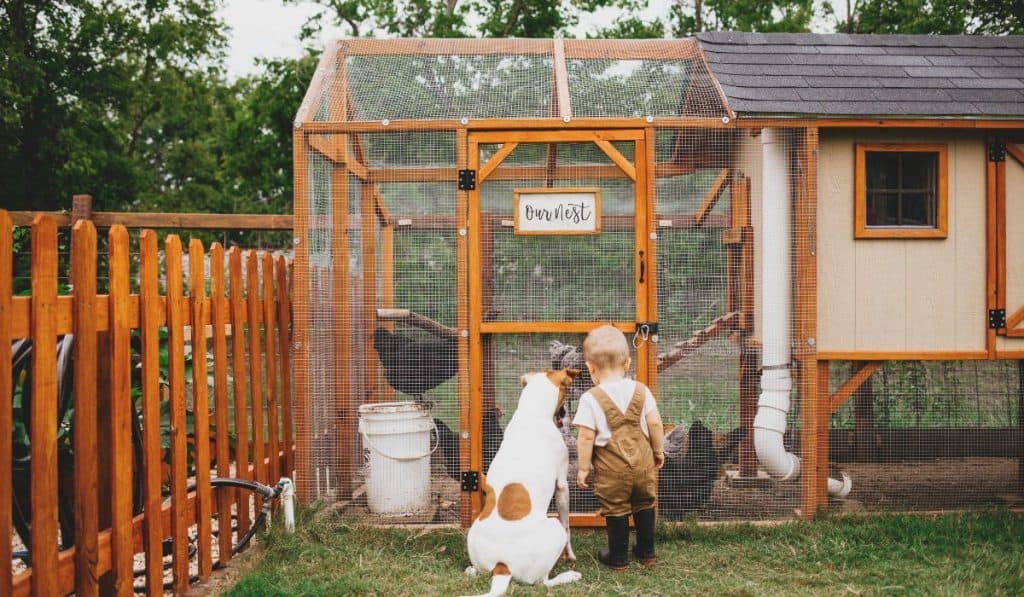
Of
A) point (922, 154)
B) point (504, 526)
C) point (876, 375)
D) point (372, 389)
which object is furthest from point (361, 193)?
point (876, 375)

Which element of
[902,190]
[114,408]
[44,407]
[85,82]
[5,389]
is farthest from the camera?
[85,82]

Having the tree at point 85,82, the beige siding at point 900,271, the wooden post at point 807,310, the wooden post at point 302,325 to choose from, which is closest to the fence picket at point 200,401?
the wooden post at point 302,325

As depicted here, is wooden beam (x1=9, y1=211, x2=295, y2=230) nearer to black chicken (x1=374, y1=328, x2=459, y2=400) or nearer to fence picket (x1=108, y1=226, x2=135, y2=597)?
black chicken (x1=374, y1=328, x2=459, y2=400)

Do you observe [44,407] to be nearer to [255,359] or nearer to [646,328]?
[255,359]

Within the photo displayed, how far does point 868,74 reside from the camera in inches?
226

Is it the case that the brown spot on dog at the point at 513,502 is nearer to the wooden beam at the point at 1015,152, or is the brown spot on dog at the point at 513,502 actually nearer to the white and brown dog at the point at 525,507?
the white and brown dog at the point at 525,507

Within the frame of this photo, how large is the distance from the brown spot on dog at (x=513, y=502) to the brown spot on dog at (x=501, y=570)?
21 centimetres

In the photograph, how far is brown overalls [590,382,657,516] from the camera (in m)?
4.32

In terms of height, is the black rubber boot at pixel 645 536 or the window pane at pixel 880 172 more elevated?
the window pane at pixel 880 172

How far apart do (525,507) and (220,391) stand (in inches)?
68.8

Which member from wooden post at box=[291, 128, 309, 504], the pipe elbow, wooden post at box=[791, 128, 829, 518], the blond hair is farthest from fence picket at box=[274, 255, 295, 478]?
wooden post at box=[791, 128, 829, 518]

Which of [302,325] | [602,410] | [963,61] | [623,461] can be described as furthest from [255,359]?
[963,61]

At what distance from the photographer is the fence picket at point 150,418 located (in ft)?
11.4

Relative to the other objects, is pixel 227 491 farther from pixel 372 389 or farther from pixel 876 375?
pixel 876 375
